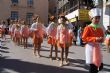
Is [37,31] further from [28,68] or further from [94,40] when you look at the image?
[94,40]

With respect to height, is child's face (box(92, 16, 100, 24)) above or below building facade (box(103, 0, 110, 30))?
below

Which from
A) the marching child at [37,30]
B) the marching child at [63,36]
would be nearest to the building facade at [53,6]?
the marching child at [37,30]

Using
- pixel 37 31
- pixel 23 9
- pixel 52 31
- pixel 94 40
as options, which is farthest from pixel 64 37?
pixel 23 9

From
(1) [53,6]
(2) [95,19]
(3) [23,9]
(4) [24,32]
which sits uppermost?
(1) [53,6]

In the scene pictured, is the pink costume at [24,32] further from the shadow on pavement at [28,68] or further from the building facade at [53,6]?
the building facade at [53,6]

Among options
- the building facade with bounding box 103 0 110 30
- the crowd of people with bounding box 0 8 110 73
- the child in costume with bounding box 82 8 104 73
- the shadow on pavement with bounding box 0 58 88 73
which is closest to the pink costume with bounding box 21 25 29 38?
the crowd of people with bounding box 0 8 110 73

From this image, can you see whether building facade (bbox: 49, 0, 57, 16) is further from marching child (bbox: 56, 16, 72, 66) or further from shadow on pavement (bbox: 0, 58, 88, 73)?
marching child (bbox: 56, 16, 72, 66)

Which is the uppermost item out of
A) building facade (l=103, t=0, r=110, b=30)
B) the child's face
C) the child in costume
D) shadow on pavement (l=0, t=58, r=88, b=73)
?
building facade (l=103, t=0, r=110, b=30)

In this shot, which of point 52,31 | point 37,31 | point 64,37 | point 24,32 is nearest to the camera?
point 64,37

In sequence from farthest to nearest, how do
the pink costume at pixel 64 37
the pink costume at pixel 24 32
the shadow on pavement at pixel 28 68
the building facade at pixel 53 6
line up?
1. the building facade at pixel 53 6
2. the pink costume at pixel 24 32
3. the pink costume at pixel 64 37
4. the shadow on pavement at pixel 28 68

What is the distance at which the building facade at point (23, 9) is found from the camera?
200 feet

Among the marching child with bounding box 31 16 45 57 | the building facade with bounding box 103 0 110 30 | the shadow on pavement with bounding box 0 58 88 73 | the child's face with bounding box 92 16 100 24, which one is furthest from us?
the building facade with bounding box 103 0 110 30

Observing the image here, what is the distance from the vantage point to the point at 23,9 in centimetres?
6216

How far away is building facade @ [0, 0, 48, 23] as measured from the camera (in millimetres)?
60975
